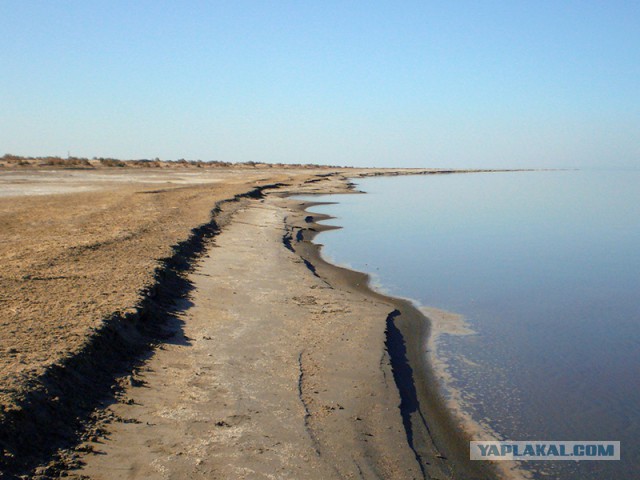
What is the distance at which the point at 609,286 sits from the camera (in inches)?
559

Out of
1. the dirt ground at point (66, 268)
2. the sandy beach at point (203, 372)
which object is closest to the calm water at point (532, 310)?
the sandy beach at point (203, 372)

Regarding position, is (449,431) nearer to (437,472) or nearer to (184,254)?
(437,472)

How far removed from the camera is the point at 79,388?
5.64 metres

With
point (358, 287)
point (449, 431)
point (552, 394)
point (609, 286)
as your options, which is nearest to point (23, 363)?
point (449, 431)

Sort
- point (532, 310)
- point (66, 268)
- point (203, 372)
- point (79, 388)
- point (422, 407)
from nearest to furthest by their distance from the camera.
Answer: point (79, 388) → point (203, 372) → point (422, 407) → point (66, 268) → point (532, 310)

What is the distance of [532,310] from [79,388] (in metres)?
8.88

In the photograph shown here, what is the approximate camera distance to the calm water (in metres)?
6.95

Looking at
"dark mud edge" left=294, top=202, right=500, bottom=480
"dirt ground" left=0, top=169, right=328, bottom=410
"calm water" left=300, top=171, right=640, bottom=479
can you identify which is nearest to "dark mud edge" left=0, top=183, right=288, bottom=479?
"dirt ground" left=0, top=169, right=328, bottom=410

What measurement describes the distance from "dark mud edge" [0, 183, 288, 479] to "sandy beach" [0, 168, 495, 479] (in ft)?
0.05

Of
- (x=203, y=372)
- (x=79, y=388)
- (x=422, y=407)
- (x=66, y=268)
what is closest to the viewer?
(x=79, y=388)

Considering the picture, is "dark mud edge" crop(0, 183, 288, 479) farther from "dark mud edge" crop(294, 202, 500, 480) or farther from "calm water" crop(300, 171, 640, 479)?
"calm water" crop(300, 171, 640, 479)

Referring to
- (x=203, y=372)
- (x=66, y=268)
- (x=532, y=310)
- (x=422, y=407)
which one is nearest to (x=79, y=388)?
(x=203, y=372)

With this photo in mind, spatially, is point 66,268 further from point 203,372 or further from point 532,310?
point 532,310

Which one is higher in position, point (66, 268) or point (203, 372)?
point (66, 268)
